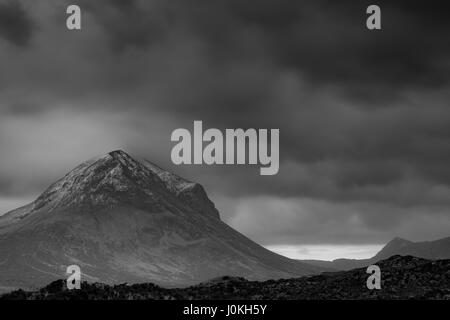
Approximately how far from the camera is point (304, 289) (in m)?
103

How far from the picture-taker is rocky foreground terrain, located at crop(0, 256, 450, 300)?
88.4 meters

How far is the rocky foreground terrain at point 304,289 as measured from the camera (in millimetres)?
88438
